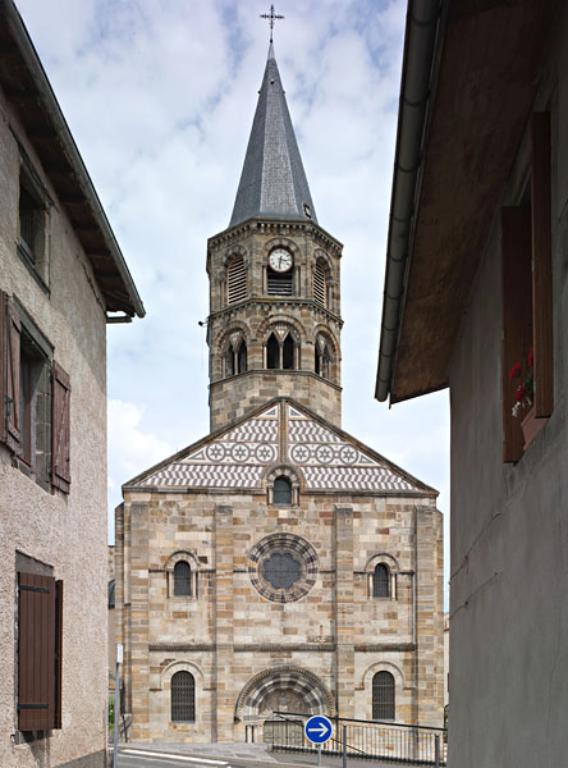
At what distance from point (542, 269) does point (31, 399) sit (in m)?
6.44

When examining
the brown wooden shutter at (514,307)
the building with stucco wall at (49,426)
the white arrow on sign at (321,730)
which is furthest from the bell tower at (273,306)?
the brown wooden shutter at (514,307)

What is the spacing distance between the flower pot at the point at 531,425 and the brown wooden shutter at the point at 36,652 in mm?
5084

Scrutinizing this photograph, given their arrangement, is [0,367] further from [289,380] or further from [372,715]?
[289,380]

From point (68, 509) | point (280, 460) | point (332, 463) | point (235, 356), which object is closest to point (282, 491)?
point (280, 460)

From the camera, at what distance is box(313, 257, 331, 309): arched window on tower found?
45.1 metres

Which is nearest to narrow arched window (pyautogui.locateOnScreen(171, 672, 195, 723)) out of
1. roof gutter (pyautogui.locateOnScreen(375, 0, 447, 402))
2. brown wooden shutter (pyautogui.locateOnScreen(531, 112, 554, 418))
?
roof gutter (pyautogui.locateOnScreen(375, 0, 447, 402))

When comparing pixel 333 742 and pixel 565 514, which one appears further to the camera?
pixel 333 742

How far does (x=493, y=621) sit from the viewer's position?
7.39 m

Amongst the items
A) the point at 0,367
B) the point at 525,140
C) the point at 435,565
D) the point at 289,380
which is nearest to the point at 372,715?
the point at 435,565

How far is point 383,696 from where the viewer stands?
38.0 metres

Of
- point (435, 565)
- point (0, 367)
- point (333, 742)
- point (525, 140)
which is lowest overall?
point (333, 742)

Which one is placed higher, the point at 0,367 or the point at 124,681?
the point at 0,367

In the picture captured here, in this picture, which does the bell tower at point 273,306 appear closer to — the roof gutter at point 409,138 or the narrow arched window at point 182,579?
the narrow arched window at point 182,579

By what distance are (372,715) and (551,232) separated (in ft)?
112
